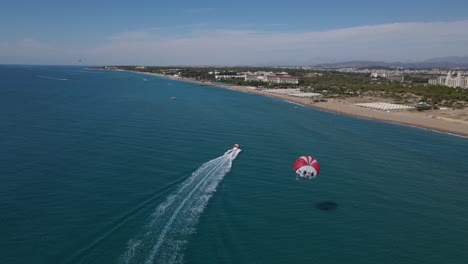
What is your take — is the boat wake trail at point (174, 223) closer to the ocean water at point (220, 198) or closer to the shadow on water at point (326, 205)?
the ocean water at point (220, 198)

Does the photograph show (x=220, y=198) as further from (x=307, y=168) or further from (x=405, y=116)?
(x=405, y=116)

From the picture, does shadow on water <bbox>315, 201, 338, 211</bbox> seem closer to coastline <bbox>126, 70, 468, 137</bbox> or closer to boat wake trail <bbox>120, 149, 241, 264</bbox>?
boat wake trail <bbox>120, 149, 241, 264</bbox>

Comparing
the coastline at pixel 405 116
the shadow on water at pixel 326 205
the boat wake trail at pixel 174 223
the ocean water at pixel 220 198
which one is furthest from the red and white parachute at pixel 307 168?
the coastline at pixel 405 116

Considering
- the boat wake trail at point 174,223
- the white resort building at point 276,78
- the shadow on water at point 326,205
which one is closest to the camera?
the boat wake trail at point 174,223

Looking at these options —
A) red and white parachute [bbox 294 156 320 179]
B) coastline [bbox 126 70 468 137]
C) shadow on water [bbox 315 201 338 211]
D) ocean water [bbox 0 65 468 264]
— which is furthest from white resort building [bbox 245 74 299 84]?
red and white parachute [bbox 294 156 320 179]

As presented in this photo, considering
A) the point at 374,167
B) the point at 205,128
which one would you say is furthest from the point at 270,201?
the point at 205,128

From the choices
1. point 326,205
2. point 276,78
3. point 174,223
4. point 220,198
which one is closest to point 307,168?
point 326,205

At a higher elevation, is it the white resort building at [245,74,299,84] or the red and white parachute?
the white resort building at [245,74,299,84]
